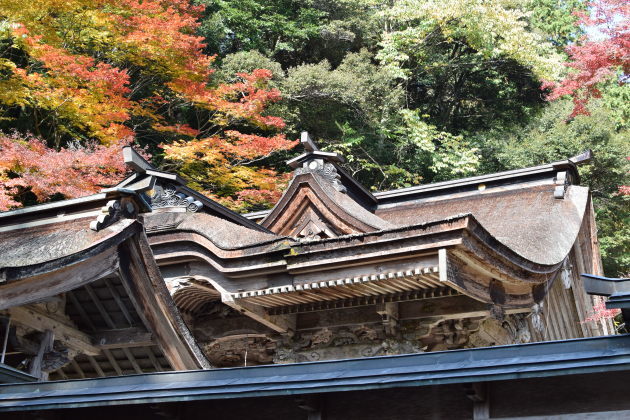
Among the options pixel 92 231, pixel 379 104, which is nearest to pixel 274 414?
pixel 92 231

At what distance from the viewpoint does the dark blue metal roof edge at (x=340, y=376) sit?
14.4ft

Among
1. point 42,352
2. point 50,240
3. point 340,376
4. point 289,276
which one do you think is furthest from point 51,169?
point 340,376

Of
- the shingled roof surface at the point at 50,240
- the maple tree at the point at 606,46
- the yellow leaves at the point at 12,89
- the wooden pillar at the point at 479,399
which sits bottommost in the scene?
the wooden pillar at the point at 479,399

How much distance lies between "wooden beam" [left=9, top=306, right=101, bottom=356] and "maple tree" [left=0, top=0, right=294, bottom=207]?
8711mm

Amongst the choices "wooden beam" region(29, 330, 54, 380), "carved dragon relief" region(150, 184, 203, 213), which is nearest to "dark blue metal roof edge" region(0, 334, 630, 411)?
"wooden beam" region(29, 330, 54, 380)

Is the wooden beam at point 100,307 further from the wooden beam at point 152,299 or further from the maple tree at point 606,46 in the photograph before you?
the maple tree at point 606,46

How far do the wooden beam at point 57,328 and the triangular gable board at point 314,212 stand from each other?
439 cm

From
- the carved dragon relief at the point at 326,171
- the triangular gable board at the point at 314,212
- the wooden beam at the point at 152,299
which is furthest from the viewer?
the carved dragon relief at the point at 326,171

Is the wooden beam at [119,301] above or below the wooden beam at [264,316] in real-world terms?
below

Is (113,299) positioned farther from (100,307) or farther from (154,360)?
(154,360)

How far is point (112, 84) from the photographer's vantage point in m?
18.8

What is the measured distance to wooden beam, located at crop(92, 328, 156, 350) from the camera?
6961 millimetres

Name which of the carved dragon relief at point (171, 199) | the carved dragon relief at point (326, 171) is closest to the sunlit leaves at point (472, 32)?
the carved dragon relief at point (326, 171)

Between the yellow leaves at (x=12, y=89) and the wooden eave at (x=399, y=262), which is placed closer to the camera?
the wooden eave at (x=399, y=262)
